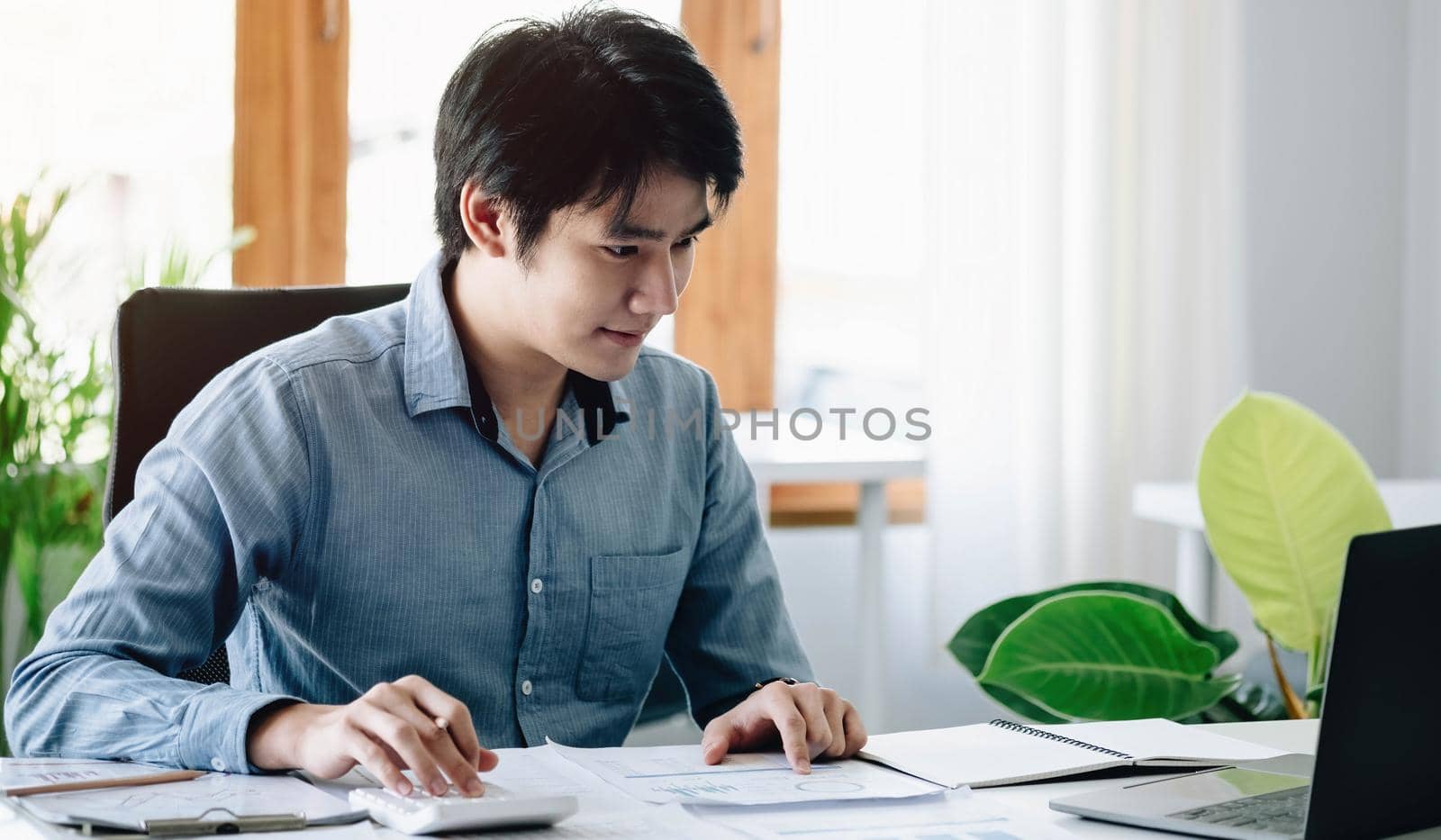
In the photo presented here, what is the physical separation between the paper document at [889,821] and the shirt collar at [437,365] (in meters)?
0.46

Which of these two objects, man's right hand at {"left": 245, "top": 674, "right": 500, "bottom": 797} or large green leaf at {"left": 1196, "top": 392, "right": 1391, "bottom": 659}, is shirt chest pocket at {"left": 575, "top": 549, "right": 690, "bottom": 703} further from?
large green leaf at {"left": 1196, "top": 392, "right": 1391, "bottom": 659}

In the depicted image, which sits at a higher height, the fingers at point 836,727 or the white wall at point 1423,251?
the white wall at point 1423,251

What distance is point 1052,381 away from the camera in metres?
2.49

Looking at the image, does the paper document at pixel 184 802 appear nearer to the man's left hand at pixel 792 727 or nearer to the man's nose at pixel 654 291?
the man's left hand at pixel 792 727

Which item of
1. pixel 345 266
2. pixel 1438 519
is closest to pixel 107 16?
pixel 345 266

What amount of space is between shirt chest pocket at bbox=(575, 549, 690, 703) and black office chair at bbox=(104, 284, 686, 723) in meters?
0.33

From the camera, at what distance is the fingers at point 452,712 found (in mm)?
803

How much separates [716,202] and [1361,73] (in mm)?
2065

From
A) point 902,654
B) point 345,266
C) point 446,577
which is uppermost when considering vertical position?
point 345,266

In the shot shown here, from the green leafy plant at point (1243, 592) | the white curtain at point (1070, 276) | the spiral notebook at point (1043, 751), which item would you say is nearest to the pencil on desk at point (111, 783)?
the spiral notebook at point (1043, 751)

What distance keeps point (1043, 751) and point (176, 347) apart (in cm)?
80

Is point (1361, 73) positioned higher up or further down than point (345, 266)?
higher up

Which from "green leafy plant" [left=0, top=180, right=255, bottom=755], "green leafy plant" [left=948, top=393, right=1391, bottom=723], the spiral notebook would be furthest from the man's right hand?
"green leafy plant" [left=0, top=180, right=255, bottom=755]

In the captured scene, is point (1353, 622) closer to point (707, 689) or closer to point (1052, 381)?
point (707, 689)
